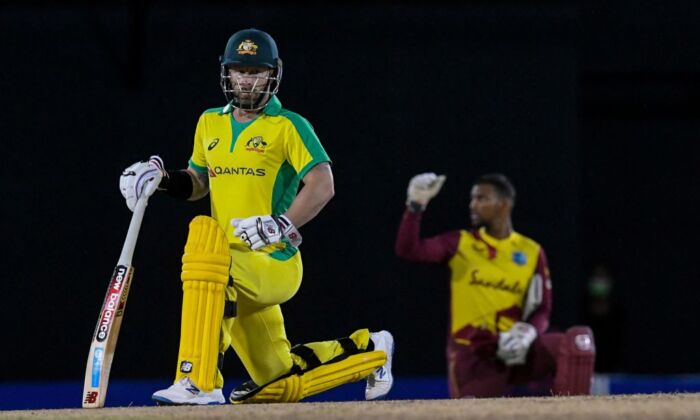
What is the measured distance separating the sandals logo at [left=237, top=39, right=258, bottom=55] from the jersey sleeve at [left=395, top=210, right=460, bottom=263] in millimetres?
2245

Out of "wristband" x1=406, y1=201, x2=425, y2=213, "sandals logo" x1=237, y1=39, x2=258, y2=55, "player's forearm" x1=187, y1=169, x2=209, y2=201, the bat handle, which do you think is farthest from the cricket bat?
"wristband" x1=406, y1=201, x2=425, y2=213

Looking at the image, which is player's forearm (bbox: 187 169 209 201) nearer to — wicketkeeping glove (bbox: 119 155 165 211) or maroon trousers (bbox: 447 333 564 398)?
wicketkeeping glove (bbox: 119 155 165 211)

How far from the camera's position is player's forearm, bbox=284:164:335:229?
444 cm

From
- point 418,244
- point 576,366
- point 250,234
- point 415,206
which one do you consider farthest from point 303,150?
point 576,366

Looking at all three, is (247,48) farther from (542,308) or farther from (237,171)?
(542,308)

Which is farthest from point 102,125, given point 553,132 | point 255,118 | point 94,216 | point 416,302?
point 255,118

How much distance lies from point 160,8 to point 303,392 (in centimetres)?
606

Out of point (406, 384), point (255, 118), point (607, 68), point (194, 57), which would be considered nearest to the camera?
point (255, 118)

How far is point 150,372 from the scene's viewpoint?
400 inches

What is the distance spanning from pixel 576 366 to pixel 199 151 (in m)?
2.70

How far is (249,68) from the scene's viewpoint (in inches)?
182

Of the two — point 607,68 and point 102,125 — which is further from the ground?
point 607,68

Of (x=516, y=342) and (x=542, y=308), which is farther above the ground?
(x=542, y=308)

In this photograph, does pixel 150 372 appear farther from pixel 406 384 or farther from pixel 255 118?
pixel 255 118
